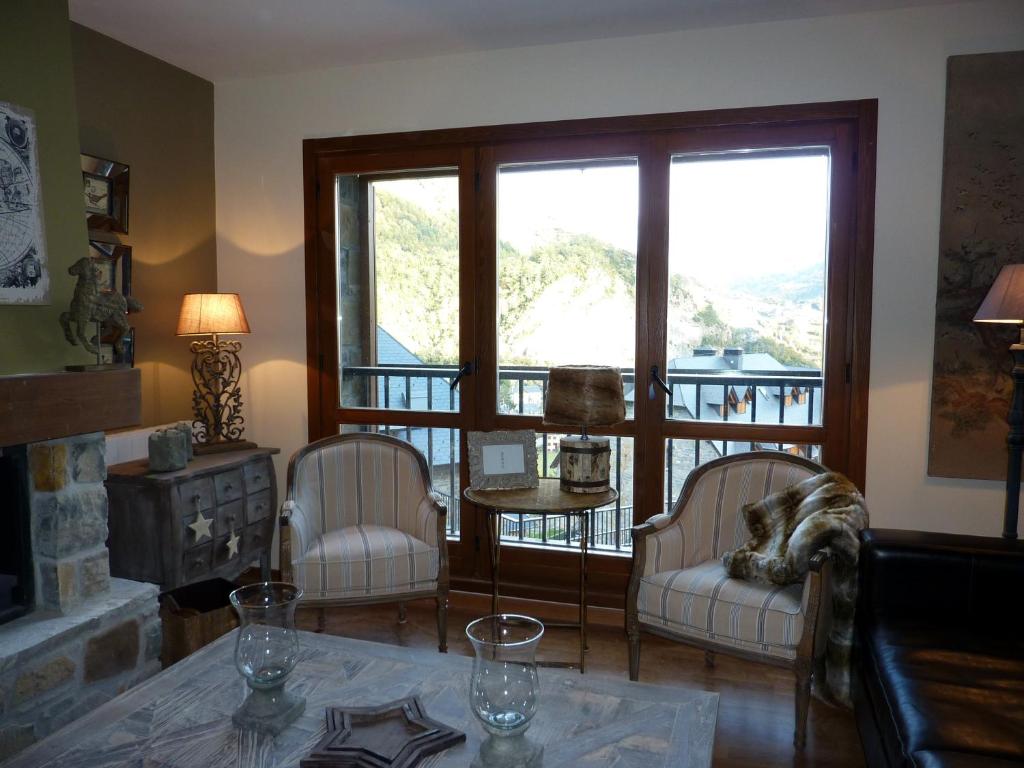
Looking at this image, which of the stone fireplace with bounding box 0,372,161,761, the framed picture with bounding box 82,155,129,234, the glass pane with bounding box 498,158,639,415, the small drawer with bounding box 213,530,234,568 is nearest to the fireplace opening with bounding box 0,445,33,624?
the stone fireplace with bounding box 0,372,161,761

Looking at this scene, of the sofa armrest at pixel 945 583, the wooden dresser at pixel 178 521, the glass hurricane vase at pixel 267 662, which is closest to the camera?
the glass hurricane vase at pixel 267 662

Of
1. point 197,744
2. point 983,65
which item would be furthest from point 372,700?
point 983,65

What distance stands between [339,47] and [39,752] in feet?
9.78

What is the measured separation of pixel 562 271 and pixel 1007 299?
5.81 ft

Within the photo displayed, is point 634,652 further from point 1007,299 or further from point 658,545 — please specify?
point 1007,299

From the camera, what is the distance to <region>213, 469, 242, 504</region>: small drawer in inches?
127

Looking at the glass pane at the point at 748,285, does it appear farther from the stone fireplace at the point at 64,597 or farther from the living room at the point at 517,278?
the stone fireplace at the point at 64,597

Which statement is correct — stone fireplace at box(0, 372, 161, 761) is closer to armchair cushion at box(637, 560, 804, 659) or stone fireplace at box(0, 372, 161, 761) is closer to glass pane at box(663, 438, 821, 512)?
armchair cushion at box(637, 560, 804, 659)

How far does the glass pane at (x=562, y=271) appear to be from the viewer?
3420 mm

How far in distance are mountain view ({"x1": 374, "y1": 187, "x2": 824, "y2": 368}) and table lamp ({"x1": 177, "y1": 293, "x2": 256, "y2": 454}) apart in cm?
75

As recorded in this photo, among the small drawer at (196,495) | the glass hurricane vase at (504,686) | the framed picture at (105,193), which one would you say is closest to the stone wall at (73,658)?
the small drawer at (196,495)

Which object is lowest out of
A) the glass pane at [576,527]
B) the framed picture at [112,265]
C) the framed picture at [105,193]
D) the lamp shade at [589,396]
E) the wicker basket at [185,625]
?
the wicker basket at [185,625]

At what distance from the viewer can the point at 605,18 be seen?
306 cm

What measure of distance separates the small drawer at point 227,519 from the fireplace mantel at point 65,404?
0.63 metres
